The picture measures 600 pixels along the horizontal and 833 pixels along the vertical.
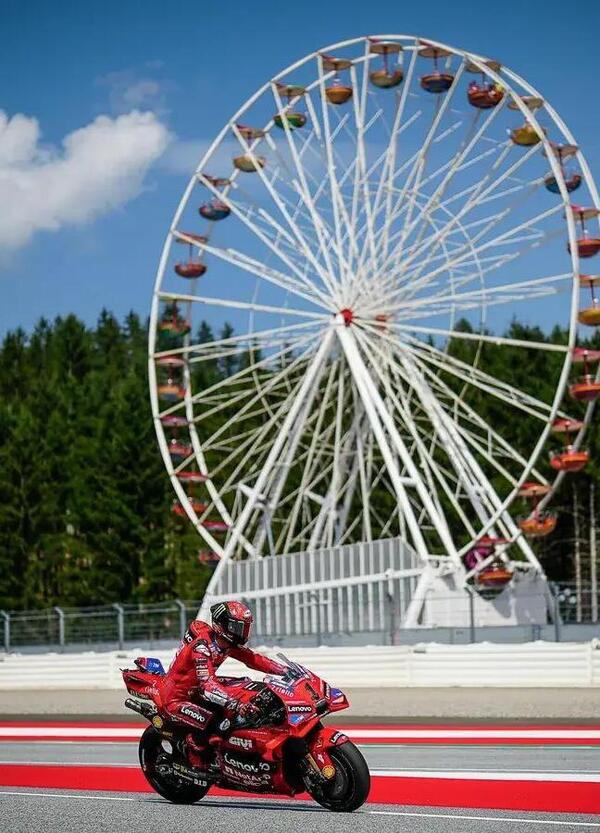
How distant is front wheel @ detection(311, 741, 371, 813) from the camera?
9.59 meters

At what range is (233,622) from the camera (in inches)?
399

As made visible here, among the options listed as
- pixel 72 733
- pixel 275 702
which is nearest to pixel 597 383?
pixel 72 733

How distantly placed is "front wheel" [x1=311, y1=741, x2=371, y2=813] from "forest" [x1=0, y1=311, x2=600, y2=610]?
2385 inches

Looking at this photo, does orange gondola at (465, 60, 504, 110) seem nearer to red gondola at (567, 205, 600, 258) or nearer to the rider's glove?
red gondola at (567, 205, 600, 258)

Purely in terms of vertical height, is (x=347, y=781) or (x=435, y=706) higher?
(x=347, y=781)

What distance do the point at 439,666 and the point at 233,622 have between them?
49.5ft

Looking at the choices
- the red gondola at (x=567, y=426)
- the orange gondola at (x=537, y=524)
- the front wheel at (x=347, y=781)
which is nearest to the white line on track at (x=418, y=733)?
the front wheel at (x=347, y=781)

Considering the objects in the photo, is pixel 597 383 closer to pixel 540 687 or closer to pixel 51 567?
pixel 540 687

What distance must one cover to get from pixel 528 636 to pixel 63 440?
5893 centimetres

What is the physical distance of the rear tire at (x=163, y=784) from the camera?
1082cm

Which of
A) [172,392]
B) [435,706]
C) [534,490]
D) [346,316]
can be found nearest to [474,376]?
[346,316]

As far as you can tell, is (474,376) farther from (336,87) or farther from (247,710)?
(247,710)

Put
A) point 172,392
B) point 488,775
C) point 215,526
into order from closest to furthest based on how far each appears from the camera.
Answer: point 488,775 → point 172,392 → point 215,526

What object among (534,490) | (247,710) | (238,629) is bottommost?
(247,710)
